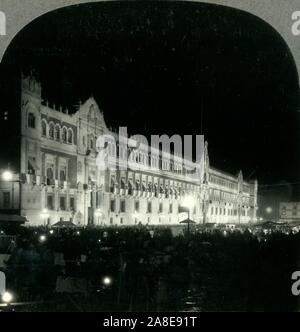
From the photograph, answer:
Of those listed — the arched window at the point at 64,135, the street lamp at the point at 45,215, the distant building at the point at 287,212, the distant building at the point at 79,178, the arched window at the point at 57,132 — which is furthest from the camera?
the distant building at the point at 287,212

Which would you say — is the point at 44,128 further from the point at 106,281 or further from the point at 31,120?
the point at 106,281

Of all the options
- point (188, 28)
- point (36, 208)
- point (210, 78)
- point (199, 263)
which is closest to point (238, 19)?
point (188, 28)

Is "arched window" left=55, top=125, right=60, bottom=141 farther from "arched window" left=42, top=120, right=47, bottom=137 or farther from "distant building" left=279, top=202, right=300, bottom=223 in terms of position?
"distant building" left=279, top=202, right=300, bottom=223

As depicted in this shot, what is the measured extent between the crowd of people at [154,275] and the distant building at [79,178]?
470 inches

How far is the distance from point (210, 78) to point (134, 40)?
1.64 meters

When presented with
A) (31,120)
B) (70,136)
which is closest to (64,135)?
(70,136)

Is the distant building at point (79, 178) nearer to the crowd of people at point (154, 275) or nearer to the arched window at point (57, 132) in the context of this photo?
the arched window at point (57, 132)

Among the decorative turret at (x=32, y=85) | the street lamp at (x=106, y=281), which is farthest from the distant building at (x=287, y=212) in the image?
the street lamp at (x=106, y=281)

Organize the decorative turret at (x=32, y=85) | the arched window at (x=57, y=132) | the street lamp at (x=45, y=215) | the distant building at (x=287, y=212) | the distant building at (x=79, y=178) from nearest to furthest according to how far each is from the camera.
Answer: the decorative turret at (x=32, y=85) < the distant building at (x=79, y=178) < the street lamp at (x=45, y=215) < the arched window at (x=57, y=132) < the distant building at (x=287, y=212)

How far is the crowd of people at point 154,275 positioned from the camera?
29.4 ft

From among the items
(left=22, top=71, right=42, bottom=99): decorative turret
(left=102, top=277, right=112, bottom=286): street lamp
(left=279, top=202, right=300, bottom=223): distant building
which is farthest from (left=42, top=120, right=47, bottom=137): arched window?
(left=279, top=202, right=300, bottom=223): distant building

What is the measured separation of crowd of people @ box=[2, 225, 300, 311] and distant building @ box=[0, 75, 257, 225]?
1194cm

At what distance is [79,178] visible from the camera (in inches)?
1470
